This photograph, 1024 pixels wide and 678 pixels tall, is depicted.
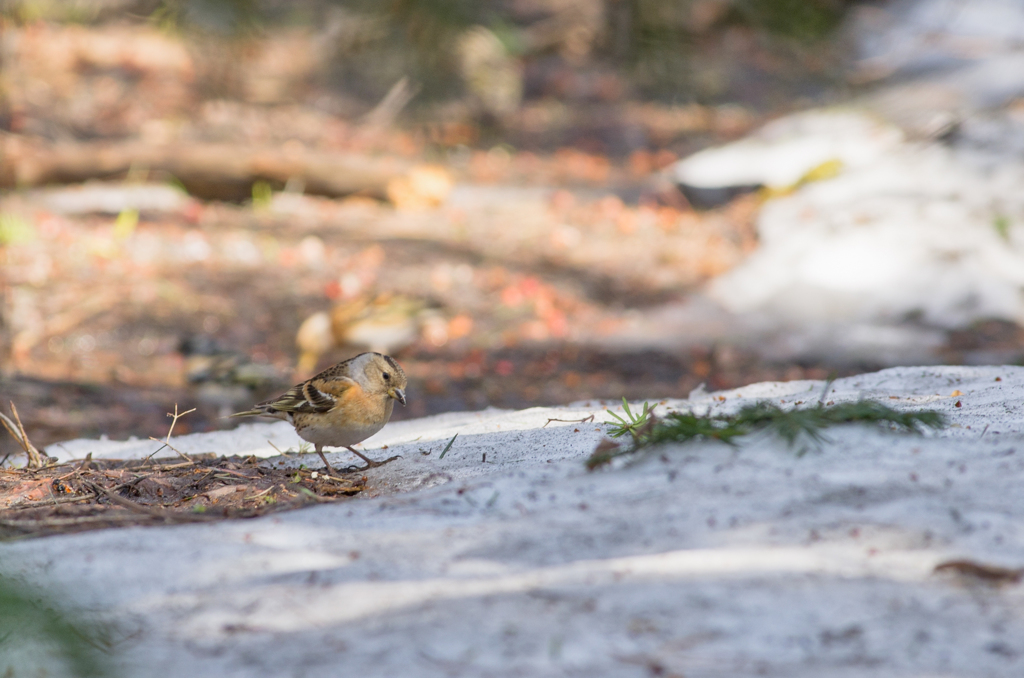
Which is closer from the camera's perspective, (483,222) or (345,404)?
(345,404)

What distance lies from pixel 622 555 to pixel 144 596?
47.4 inches

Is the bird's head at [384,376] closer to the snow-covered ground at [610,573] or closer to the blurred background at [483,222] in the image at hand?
the snow-covered ground at [610,573]

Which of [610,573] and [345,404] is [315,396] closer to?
[345,404]

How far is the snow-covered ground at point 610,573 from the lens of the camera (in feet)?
6.16

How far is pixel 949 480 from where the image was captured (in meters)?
2.50

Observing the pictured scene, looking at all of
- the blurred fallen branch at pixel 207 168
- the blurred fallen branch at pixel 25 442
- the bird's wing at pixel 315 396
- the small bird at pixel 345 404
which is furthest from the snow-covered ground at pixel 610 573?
the blurred fallen branch at pixel 207 168

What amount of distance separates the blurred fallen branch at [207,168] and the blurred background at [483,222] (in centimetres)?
4

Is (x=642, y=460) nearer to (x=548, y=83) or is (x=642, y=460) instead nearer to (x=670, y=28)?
(x=670, y=28)

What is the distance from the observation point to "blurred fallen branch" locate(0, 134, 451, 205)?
10164 mm

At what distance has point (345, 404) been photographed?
367 cm

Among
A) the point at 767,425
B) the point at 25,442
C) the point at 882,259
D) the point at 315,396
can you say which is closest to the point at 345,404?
the point at 315,396

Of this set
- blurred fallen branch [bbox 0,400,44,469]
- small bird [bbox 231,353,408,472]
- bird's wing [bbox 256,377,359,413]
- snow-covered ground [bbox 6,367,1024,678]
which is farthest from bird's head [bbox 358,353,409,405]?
blurred fallen branch [bbox 0,400,44,469]

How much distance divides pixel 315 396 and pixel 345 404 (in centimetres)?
24

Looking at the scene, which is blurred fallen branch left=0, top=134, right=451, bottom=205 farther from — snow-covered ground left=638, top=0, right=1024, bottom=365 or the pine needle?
the pine needle
